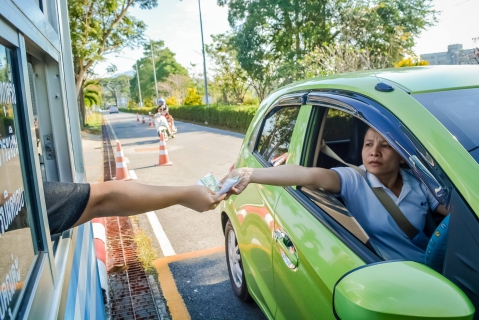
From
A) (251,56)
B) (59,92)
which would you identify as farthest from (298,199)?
(251,56)

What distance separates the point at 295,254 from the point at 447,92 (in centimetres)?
98

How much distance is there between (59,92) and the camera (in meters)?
2.07

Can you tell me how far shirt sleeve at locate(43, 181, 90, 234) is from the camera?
1367 millimetres

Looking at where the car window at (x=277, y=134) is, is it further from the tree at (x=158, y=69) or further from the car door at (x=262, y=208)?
the tree at (x=158, y=69)

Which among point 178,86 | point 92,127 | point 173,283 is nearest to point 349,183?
point 173,283

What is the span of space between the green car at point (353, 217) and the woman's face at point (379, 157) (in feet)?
0.85

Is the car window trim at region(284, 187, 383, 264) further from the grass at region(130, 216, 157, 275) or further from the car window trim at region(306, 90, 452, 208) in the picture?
the grass at region(130, 216, 157, 275)

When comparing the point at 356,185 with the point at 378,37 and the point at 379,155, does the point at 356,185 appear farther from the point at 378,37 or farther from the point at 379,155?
the point at 378,37

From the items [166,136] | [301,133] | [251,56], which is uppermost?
[251,56]

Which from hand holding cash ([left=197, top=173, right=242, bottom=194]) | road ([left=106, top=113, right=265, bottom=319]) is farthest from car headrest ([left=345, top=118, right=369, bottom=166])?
road ([left=106, top=113, right=265, bottom=319])

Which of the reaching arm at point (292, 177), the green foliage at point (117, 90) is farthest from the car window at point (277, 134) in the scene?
the green foliage at point (117, 90)

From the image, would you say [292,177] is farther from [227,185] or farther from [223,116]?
[223,116]

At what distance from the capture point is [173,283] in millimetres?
3684

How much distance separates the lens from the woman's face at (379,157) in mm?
2080
